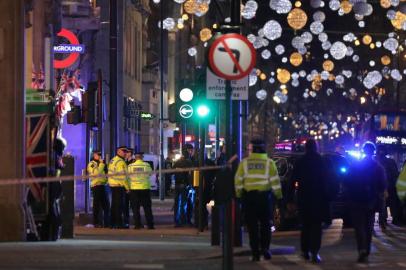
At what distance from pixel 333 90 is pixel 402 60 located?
6.90 metres

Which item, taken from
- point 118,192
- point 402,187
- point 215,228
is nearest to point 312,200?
point 402,187

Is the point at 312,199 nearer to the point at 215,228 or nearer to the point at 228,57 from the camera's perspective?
the point at 215,228

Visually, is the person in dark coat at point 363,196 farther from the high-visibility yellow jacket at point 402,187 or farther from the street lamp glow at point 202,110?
the street lamp glow at point 202,110

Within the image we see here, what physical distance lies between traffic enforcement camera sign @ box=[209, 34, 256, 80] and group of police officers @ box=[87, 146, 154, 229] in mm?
11021

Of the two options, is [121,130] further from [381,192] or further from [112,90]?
[381,192]

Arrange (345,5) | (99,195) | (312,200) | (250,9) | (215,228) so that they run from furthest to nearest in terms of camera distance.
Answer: (345,5) → (250,9) → (99,195) → (215,228) → (312,200)

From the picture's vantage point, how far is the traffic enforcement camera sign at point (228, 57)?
1210 cm

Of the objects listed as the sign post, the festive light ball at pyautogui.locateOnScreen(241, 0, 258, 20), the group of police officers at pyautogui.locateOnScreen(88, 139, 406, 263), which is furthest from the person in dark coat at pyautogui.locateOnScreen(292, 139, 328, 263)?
the festive light ball at pyautogui.locateOnScreen(241, 0, 258, 20)

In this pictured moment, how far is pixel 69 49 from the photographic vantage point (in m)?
28.6

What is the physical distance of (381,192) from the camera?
15500 millimetres

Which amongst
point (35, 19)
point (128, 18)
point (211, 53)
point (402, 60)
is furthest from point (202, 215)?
point (402, 60)

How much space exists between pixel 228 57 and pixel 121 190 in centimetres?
1233

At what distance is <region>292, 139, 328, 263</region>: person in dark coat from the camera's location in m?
14.9

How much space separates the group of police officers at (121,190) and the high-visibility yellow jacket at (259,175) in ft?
27.6
